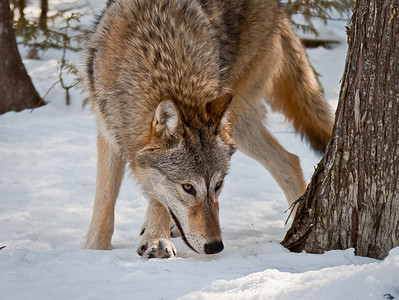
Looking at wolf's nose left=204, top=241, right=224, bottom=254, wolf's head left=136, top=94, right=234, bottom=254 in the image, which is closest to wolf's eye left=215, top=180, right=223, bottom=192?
wolf's head left=136, top=94, right=234, bottom=254

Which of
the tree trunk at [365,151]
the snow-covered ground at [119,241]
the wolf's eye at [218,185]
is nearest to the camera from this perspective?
the snow-covered ground at [119,241]

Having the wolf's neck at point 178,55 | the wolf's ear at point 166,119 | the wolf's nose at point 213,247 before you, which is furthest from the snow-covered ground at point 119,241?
the wolf's neck at point 178,55

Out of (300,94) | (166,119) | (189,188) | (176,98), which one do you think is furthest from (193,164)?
(300,94)

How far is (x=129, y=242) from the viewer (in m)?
3.97

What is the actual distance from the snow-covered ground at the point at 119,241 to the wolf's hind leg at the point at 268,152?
0.33 metres

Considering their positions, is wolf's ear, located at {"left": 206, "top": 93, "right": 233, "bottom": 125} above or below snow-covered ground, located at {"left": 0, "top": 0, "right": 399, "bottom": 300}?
above

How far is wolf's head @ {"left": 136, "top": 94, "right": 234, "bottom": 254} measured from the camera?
3.03 m

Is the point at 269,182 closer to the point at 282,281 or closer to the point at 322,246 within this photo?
the point at 322,246

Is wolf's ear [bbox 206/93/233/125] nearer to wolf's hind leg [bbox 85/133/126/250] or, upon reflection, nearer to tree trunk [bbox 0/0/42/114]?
wolf's hind leg [bbox 85/133/126/250]

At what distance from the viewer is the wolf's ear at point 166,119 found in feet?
9.49

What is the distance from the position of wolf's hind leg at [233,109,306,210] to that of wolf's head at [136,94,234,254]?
1495mm

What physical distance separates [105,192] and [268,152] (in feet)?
5.24

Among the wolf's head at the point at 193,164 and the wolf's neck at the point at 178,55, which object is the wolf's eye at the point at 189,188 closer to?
the wolf's head at the point at 193,164

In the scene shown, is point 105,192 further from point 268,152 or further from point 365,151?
point 365,151
